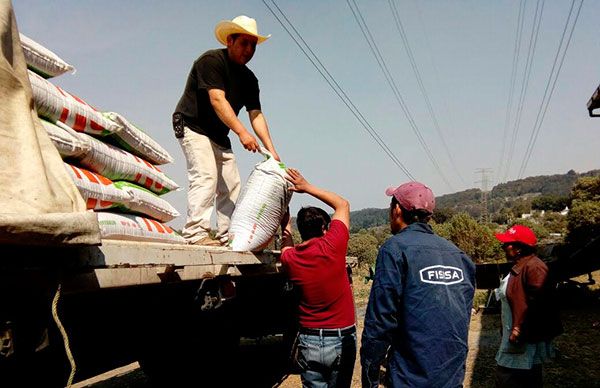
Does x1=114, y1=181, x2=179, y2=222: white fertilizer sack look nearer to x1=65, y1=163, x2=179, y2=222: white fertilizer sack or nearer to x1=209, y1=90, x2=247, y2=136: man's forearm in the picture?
x1=65, y1=163, x2=179, y2=222: white fertilizer sack

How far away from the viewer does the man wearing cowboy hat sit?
3729 mm

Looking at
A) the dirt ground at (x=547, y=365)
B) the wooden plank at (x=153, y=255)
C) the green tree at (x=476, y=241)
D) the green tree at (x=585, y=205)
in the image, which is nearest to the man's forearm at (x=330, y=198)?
the wooden plank at (x=153, y=255)

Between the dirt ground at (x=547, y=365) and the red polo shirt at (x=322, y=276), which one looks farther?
the dirt ground at (x=547, y=365)

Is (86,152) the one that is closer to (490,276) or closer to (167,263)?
(167,263)

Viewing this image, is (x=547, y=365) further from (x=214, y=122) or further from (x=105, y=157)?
(x=105, y=157)

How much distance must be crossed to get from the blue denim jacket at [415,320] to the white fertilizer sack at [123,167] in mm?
2519

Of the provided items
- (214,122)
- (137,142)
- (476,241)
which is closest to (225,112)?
(214,122)

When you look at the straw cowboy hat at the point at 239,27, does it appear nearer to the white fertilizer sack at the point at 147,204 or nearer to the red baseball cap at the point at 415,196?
the white fertilizer sack at the point at 147,204

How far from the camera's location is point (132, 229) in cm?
352

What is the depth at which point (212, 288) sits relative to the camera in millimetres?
2588

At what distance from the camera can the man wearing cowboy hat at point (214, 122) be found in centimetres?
373

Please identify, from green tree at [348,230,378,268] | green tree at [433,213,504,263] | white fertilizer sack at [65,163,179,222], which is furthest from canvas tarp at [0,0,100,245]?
green tree at [348,230,378,268]

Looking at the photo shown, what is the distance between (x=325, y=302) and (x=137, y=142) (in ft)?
8.17

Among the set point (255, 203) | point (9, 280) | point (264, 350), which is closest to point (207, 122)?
point (255, 203)
